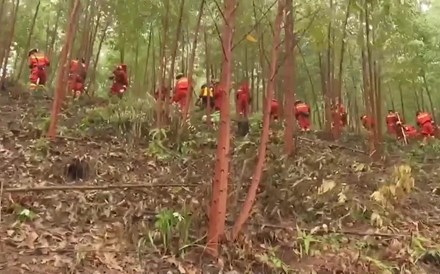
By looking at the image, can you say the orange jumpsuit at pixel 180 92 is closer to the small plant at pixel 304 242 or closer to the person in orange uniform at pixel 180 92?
the person in orange uniform at pixel 180 92

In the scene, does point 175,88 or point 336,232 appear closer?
point 336,232

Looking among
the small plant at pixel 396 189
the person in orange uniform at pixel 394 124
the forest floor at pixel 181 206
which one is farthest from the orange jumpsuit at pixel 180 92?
the person in orange uniform at pixel 394 124

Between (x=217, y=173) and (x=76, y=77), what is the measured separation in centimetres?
626

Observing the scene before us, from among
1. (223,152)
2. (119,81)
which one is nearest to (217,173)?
(223,152)

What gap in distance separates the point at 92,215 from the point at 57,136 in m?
2.06

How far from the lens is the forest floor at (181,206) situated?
14.1 feet

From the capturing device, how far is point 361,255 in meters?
4.73

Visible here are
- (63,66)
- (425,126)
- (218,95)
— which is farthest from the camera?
(425,126)

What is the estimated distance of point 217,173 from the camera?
14.0 feet

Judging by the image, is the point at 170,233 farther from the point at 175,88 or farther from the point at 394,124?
the point at 394,124

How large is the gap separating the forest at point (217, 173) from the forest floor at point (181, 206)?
0.02m

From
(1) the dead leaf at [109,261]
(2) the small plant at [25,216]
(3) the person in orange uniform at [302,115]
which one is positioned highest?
(3) the person in orange uniform at [302,115]

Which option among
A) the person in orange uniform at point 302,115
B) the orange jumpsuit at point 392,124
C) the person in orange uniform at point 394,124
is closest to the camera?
the person in orange uniform at point 302,115

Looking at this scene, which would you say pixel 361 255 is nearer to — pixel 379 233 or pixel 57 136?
pixel 379 233
